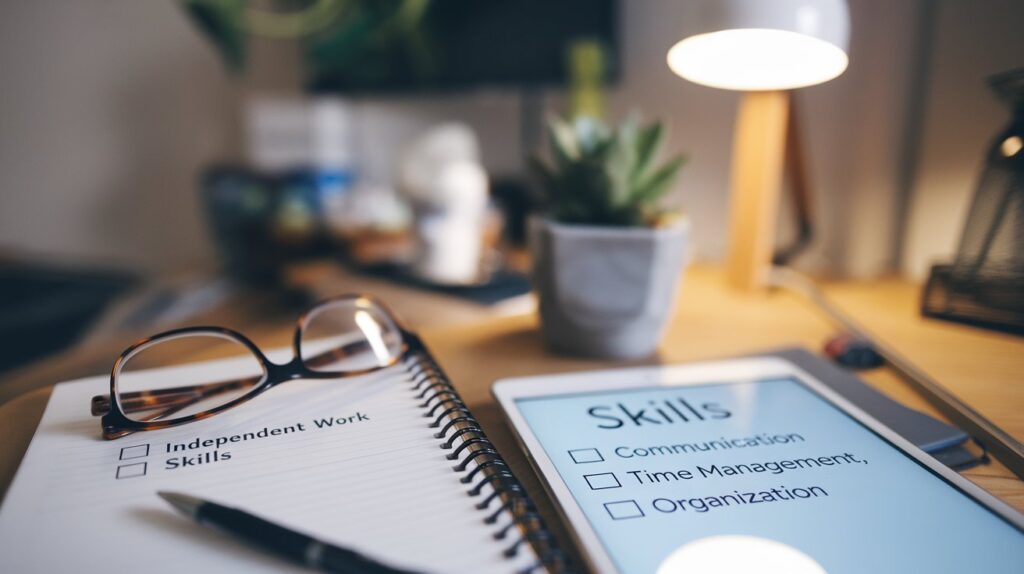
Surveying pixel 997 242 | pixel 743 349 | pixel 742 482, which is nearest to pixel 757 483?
pixel 742 482

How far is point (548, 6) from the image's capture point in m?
0.92

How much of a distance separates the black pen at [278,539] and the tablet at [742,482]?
0.09 metres

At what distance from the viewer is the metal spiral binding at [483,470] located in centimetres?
25

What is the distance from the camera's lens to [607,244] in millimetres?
475

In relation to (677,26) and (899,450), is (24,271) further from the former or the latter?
(899,450)

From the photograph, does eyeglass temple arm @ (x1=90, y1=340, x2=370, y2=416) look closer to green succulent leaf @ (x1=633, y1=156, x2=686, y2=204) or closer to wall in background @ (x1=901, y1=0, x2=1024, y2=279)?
green succulent leaf @ (x1=633, y1=156, x2=686, y2=204)

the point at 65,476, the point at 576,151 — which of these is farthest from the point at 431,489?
the point at 576,151

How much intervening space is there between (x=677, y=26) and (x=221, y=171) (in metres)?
0.99

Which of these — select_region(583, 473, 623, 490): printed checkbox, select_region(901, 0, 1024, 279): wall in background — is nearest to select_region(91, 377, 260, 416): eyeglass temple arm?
select_region(583, 473, 623, 490): printed checkbox

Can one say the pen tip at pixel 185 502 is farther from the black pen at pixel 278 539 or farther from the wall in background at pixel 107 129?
the wall in background at pixel 107 129

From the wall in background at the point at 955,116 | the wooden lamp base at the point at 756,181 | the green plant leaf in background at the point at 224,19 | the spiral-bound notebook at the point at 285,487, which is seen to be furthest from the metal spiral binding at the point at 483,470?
the green plant leaf in background at the point at 224,19

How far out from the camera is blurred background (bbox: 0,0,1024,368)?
72 centimetres

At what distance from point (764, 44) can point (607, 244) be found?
0.18 metres

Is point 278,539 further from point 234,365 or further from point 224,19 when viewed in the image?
point 224,19
